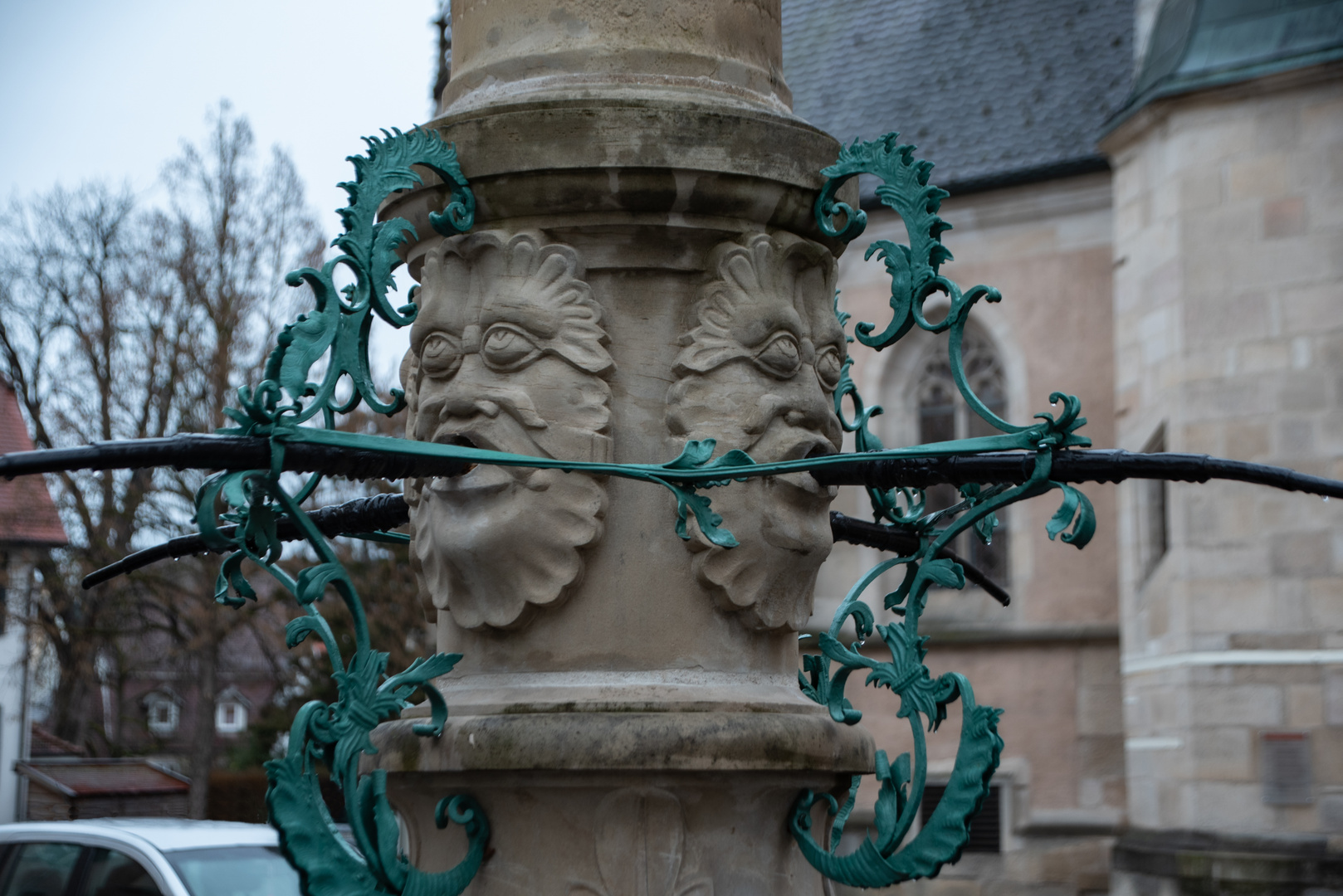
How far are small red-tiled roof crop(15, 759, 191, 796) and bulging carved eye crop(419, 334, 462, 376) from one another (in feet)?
38.7

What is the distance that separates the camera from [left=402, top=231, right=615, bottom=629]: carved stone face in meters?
2.36

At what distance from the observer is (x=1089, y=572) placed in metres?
12.0

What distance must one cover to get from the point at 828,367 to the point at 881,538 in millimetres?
498

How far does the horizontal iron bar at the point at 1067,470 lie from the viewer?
2.35 m

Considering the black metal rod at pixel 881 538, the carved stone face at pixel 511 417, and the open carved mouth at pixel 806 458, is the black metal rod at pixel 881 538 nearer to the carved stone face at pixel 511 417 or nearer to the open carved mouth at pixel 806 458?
the open carved mouth at pixel 806 458

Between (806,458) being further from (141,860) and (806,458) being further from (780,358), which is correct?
(141,860)

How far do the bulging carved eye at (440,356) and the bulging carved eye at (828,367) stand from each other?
62 cm

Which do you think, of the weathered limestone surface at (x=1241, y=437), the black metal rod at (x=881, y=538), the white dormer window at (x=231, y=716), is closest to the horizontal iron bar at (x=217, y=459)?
the black metal rod at (x=881, y=538)

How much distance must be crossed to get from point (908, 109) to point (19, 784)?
15.8 meters

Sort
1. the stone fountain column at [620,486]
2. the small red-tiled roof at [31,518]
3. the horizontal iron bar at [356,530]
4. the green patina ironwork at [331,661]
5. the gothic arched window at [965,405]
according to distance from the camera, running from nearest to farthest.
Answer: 1. the green patina ironwork at [331,661]
2. the stone fountain column at [620,486]
3. the horizontal iron bar at [356,530]
4. the gothic arched window at [965,405]
5. the small red-tiled roof at [31,518]

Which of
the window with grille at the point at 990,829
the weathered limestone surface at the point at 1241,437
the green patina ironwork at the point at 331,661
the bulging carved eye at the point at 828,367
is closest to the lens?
the green patina ironwork at the point at 331,661

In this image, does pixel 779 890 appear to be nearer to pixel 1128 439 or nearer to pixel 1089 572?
pixel 1128 439

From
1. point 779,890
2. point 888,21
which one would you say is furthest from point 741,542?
point 888,21

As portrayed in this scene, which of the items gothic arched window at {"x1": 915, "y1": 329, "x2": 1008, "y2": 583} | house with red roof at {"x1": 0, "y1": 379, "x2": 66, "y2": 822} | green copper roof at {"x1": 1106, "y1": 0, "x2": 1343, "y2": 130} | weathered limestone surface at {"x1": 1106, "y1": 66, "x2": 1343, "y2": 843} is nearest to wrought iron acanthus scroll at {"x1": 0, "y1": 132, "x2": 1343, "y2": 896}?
weathered limestone surface at {"x1": 1106, "y1": 66, "x2": 1343, "y2": 843}
